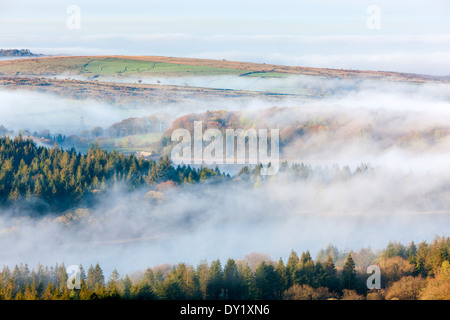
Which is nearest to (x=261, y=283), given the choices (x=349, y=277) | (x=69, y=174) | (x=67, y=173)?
(x=349, y=277)

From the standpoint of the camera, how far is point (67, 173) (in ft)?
215

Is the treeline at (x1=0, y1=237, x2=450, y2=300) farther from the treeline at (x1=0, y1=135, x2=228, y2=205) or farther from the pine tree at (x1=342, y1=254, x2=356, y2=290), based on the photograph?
the treeline at (x1=0, y1=135, x2=228, y2=205)

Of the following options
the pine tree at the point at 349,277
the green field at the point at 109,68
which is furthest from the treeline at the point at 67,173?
the green field at the point at 109,68

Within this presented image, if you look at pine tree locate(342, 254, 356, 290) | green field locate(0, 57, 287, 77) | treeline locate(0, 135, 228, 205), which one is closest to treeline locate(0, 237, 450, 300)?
pine tree locate(342, 254, 356, 290)

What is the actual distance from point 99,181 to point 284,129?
61.7 metres

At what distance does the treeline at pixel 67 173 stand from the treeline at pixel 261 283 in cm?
2174

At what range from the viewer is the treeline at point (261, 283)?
34844 millimetres

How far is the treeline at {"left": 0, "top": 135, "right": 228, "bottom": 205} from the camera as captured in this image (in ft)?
202

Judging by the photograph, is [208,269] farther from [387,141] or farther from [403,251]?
[387,141]

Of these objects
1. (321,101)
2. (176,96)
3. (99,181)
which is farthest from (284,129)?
(99,181)

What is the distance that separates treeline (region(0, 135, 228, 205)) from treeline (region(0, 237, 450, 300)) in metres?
21.7

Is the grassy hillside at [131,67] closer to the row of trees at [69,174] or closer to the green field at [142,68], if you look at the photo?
the green field at [142,68]

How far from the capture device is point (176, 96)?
138 m

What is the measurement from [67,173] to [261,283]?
34.4 meters
